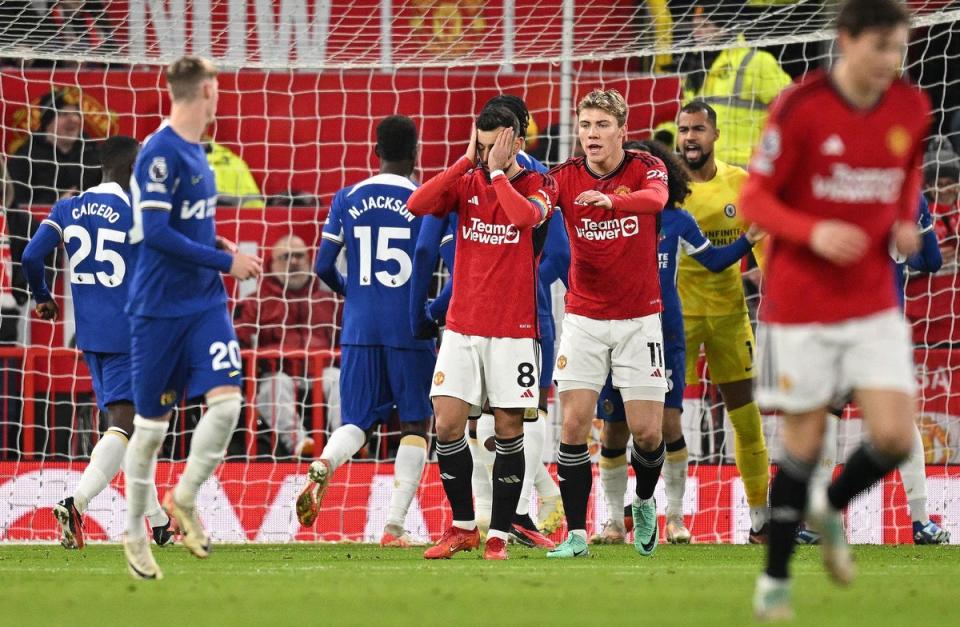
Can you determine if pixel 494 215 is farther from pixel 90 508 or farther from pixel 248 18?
pixel 248 18

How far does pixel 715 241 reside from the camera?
29.2 feet

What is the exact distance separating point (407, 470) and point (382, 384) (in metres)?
0.49

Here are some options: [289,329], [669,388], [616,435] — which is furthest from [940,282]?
[289,329]

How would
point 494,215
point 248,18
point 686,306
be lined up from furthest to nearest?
point 248,18 < point 686,306 < point 494,215

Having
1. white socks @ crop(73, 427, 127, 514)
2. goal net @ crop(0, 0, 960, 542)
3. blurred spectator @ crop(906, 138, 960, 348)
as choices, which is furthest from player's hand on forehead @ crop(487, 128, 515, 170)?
blurred spectator @ crop(906, 138, 960, 348)

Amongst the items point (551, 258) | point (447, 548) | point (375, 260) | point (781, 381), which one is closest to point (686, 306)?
point (551, 258)

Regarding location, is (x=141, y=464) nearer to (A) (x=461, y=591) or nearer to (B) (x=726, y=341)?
(A) (x=461, y=591)

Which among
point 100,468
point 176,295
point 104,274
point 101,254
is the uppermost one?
point 101,254

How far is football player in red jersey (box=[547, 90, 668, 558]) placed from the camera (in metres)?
7.24

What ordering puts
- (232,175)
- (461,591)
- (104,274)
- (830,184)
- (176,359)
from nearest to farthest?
1. (830,184)
2. (461,591)
3. (176,359)
4. (104,274)
5. (232,175)

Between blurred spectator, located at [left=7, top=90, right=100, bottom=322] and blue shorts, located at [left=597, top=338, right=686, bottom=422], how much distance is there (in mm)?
4989

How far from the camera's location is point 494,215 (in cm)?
688

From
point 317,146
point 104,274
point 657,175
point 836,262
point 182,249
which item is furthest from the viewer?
point 317,146

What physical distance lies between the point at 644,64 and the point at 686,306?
478cm
